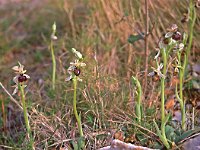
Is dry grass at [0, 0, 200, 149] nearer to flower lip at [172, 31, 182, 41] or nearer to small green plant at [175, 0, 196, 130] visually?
small green plant at [175, 0, 196, 130]

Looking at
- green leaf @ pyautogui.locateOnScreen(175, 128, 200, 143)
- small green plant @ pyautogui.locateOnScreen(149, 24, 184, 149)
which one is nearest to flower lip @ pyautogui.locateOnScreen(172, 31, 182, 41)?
small green plant @ pyautogui.locateOnScreen(149, 24, 184, 149)

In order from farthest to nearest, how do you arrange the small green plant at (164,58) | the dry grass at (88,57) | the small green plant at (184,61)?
the dry grass at (88,57)
the small green plant at (184,61)
the small green plant at (164,58)

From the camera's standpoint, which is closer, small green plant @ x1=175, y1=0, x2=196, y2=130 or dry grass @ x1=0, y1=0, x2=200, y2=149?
small green plant @ x1=175, y1=0, x2=196, y2=130

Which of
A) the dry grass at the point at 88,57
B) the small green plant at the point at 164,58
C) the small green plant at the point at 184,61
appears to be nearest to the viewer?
the small green plant at the point at 164,58

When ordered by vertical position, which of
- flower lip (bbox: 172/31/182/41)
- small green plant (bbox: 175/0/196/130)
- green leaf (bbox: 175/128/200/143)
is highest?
flower lip (bbox: 172/31/182/41)

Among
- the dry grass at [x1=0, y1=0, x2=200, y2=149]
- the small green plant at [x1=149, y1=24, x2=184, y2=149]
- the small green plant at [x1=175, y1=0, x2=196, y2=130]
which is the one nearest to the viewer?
the small green plant at [x1=149, y1=24, x2=184, y2=149]

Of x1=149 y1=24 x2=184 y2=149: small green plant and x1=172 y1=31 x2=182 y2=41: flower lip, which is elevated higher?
x1=172 y1=31 x2=182 y2=41: flower lip

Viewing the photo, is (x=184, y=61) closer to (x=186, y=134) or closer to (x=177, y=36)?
(x=177, y=36)

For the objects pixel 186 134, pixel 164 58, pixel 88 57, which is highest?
pixel 164 58

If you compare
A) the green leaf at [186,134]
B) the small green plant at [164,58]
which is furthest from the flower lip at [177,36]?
the green leaf at [186,134]

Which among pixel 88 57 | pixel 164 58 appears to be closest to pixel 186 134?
pixel 164 58

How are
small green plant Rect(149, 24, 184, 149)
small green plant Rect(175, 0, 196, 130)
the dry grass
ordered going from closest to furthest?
small green plant Rect(149, 24, 184, 149) → small green plant Rect(175, 0, 196, 130) → the dry grass

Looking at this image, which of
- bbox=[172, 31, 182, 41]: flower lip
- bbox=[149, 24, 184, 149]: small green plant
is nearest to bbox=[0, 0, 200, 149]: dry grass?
bbox=[149, 24, 184, 149]: small green plant

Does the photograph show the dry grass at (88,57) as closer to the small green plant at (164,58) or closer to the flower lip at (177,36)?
the small green plant at (164,58)
